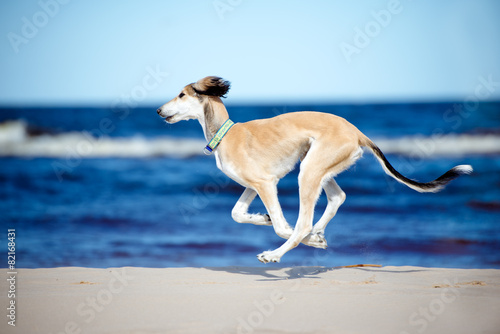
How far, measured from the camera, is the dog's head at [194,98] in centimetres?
652

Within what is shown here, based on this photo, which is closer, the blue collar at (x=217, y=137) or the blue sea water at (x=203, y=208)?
the blue collar at (x=217, y=137)

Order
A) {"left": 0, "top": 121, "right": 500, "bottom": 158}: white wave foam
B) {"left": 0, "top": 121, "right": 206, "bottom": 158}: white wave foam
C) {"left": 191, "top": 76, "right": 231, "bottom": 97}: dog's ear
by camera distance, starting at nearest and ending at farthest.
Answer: {"left": 191, "top": 76, "right": 231, "bottom": 97}: dog's ear < {"left": 0, "top": 121, "right": 500, "bottom": 158}: white wave foam < {"left": 0, "top": 121, "right": 206, "bottom": 158}: white wave foam

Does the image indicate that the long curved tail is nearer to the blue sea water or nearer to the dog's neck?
the dog's neck

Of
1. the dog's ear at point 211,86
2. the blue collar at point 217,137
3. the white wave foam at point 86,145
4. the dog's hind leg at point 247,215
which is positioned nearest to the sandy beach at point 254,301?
the dog's hind leg at point 247,215

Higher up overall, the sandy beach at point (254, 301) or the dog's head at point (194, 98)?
the dog's head at point (194, 98)

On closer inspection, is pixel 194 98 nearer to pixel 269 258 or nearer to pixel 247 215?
pixel 247 215

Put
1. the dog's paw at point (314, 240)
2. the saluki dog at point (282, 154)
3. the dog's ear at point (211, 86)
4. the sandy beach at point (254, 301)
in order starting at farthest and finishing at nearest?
the dog's ear at point (211, 86) < the dog's paw at point (314, 240) < the saluki dog at point (282, 154) < the sandy beach at point (254, 301)

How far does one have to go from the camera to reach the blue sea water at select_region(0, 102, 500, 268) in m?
9.29

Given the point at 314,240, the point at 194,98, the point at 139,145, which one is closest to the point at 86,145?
the point at 139,145

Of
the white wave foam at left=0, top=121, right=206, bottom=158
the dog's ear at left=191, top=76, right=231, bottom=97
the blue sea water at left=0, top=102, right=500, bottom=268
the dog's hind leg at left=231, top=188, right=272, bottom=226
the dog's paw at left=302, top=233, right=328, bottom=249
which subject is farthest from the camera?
the white wave foam at left=0, top=121, right=206, bottom=158

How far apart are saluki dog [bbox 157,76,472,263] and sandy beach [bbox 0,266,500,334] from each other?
0.67 meters

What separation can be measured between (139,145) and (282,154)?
25.4 meters

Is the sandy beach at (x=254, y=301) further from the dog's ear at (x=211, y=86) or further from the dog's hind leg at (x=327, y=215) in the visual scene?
the dog's ear at (x=211, y=86)

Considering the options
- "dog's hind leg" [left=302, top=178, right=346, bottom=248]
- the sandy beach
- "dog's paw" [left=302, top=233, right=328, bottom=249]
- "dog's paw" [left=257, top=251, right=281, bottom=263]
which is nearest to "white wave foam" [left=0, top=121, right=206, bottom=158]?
"dog's hind leg" [left=302, top=178, right=346, bottom=248]
